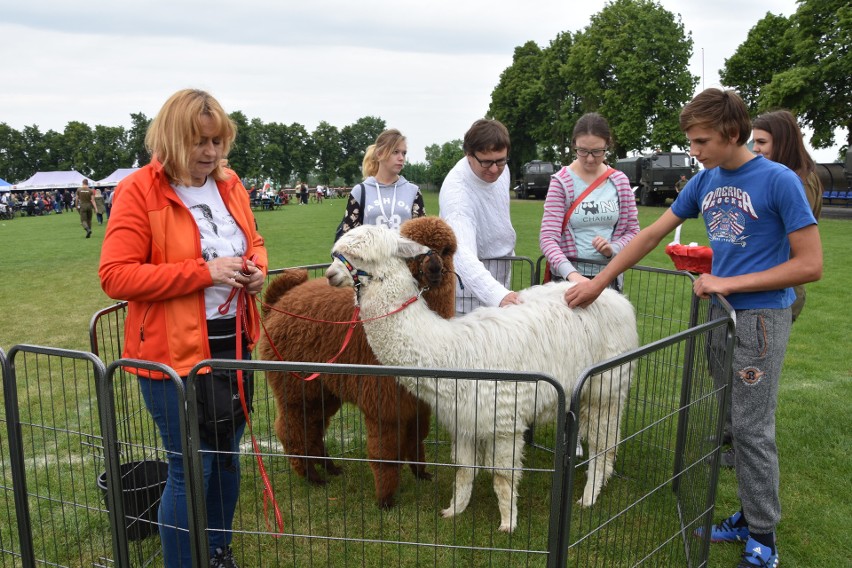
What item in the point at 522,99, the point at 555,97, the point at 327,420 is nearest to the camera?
the point at 327,420

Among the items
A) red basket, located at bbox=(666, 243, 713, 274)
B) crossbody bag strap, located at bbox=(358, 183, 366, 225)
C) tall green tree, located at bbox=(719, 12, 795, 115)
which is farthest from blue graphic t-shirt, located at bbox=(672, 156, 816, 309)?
tall green tree, located at bbox=(719, 12, 795, 115)

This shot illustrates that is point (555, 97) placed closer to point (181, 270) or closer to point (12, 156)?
point (181, 270)

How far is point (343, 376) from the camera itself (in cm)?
355

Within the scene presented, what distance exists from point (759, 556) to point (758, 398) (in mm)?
784

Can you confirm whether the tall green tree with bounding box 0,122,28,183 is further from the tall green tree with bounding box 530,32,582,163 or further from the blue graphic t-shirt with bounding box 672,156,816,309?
the blue graphic t-shirt with bounding box 672,156,816,309

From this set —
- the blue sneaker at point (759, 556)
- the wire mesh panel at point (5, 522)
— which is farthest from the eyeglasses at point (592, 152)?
the wire mesh panel at point (5, 522)

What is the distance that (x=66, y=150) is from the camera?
86.6 meters

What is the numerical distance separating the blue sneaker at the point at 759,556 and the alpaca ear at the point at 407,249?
213 cm

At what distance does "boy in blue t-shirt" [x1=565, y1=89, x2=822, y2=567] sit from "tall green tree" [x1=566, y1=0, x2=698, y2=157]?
125 ft

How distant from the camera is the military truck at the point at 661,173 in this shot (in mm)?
28484

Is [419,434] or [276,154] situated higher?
[276,154]

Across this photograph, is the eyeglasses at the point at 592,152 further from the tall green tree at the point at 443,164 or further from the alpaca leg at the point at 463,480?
the tall green tree at the point at 443,164

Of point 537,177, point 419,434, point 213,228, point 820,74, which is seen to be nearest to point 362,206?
point 419,434

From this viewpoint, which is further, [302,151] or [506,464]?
[302,151]
